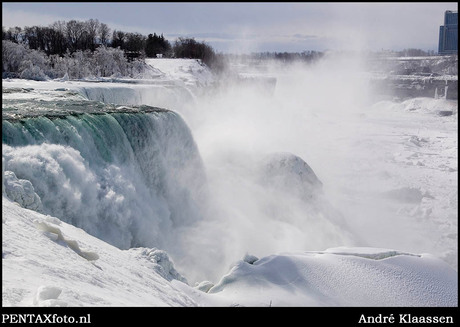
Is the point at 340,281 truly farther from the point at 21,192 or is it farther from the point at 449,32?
the point at 449,32

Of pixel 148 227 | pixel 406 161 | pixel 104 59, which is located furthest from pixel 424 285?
pixel 104 59

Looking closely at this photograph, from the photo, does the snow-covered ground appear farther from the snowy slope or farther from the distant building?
the distant building

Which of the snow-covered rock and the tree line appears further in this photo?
the tree line

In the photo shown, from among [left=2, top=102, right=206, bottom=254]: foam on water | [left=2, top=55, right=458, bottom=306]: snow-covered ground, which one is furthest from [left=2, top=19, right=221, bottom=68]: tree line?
[left=2, top=102, right=206, bottom=254]: foam on water

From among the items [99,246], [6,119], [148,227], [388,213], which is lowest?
[388,213]

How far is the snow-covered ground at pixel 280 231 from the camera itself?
497cm

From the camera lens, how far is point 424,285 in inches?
248

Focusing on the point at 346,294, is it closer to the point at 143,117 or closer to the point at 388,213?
the point at 143,117

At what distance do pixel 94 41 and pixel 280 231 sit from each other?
143 ft

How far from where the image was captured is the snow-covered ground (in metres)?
4.97

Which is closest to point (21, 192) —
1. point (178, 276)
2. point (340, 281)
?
point (178, 276)

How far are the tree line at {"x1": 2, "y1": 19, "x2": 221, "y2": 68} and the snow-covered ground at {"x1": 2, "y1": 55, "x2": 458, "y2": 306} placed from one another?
17.5 meters

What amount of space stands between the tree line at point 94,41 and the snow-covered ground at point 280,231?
689 inches
